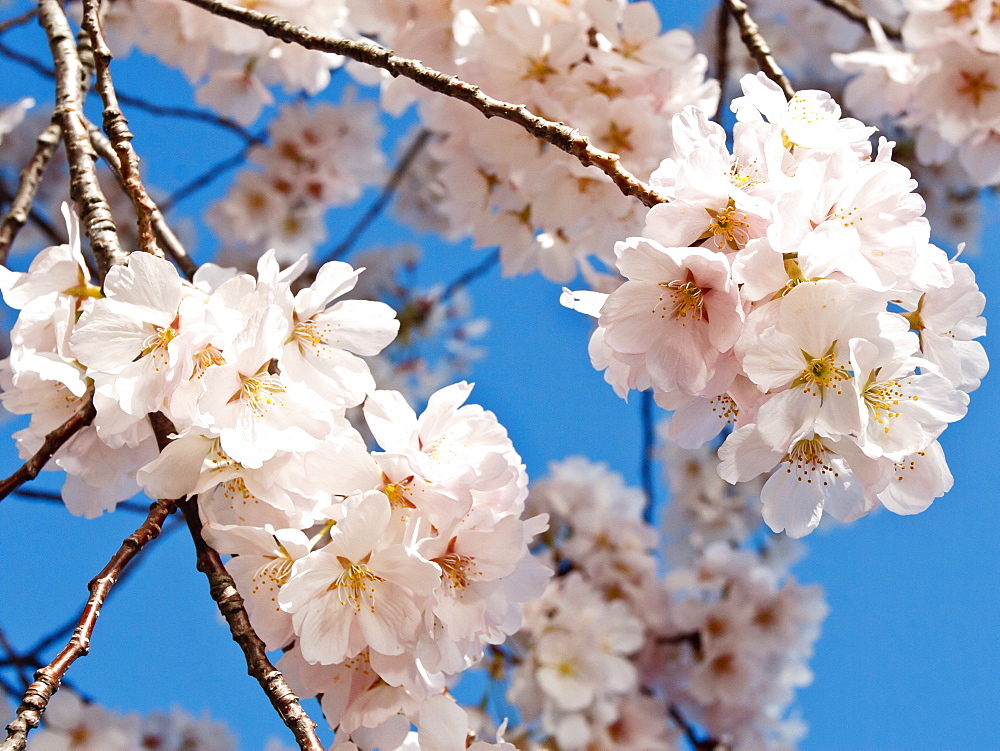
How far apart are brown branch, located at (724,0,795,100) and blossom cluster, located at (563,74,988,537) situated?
0.34 feet

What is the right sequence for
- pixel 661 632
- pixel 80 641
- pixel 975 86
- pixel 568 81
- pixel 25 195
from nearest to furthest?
pixel 80 641 < pixel 25 195 < pixel 568 81 < pixel 975 86 < pixel 661 632

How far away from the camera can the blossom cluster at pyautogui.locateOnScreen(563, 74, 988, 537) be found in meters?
0.66

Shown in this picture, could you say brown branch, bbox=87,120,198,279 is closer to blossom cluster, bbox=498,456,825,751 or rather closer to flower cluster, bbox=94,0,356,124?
flower cluster, bbox=94,0,356,124

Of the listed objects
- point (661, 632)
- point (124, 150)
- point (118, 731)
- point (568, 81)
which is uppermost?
point (568, 81)

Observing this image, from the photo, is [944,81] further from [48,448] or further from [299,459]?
[48,448]

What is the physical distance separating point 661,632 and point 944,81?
169 cm

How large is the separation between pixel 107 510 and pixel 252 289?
0.29 metres

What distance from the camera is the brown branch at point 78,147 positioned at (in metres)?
0.78

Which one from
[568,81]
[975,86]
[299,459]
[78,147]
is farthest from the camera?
[975,86]

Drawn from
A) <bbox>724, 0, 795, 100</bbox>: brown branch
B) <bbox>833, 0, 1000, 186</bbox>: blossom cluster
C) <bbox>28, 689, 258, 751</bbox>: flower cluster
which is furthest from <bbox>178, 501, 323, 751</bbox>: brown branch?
<bbox>833, 0, 1000, 186</bbox>: blossom cluster

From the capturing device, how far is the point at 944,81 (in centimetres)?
166

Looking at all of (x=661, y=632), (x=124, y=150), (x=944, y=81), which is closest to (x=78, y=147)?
(x=124, y=150)

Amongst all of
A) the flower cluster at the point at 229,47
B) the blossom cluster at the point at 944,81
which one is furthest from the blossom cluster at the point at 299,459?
the blossom cluster at the point at 944,81

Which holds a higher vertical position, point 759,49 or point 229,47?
point 229,47
